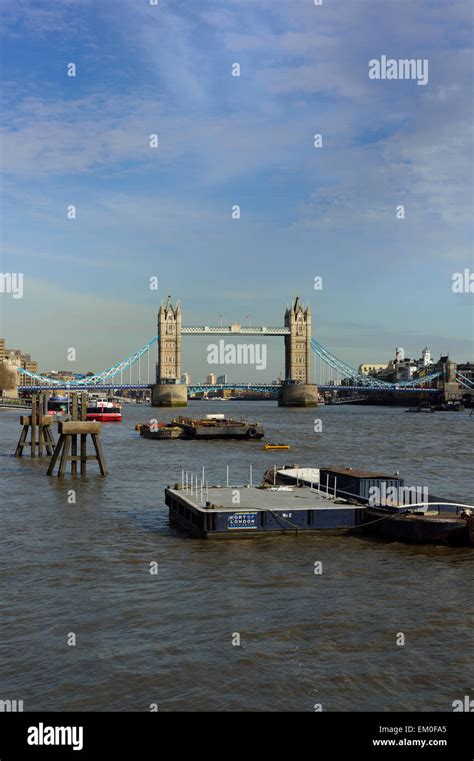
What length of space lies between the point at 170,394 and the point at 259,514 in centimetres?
16831

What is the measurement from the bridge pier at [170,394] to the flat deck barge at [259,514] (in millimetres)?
163870

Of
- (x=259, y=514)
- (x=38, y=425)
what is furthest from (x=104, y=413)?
(x=259, y=514)

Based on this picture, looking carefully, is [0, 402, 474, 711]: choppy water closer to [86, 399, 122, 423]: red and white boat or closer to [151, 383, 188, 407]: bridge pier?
[86, 399, 122, 423]: red and white boat

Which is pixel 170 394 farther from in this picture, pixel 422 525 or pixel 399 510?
pixel 422 525

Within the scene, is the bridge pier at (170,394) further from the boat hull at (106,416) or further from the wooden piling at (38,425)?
the wooden piling at (38,425)

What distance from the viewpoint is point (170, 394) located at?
191750 mm

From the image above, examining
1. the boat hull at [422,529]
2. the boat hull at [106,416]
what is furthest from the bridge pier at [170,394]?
the boat hull at [422,529]

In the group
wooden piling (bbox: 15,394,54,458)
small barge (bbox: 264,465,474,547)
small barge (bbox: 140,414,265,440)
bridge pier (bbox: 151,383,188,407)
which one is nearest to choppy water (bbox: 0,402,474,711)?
small barge (bbox: 264,465,474,547)

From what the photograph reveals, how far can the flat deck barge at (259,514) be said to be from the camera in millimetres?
24000

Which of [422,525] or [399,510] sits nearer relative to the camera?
[422,525]

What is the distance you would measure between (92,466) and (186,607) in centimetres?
3145

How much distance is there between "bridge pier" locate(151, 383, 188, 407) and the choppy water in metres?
161
